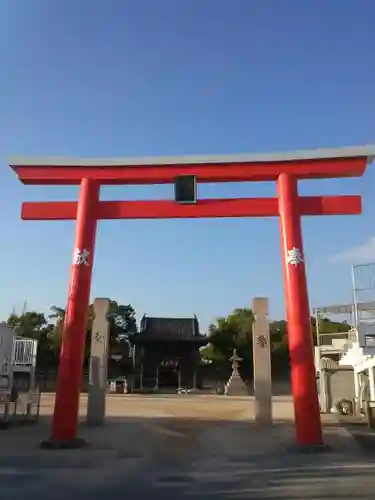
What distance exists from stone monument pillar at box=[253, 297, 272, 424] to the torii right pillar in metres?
5.21

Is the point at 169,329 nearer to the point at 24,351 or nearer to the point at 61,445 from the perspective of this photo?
the point at 24,351

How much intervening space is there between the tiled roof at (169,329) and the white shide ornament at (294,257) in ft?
96.3

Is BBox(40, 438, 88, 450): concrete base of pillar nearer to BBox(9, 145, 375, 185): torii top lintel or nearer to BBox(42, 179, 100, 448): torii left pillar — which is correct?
BBox(42, 179, 100, 448): torii left pillar

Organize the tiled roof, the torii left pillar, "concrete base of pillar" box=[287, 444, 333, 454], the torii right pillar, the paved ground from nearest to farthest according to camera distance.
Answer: the paved ground, "concrete base of pillar" box=[287, 444, 333, 454], the torii right pillar, the torii left pillar, the tiled roof

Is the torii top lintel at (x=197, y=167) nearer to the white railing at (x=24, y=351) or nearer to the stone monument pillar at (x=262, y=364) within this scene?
the stone monument pillar at (x=262, y=364)

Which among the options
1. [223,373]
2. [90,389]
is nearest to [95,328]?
[90,389]

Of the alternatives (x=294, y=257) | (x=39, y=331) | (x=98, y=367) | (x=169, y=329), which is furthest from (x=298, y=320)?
(x=39, y=331)

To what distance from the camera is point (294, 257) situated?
418 inches

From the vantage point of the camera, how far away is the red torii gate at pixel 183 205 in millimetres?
10500

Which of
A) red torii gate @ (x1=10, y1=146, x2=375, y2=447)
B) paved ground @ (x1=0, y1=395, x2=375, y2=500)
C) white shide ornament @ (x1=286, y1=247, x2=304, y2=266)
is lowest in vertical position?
paved ground @ (x1=0, y1=395, x2=375, y2=500)

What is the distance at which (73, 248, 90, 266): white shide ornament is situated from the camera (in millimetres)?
10938

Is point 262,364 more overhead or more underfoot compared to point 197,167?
more underfoot

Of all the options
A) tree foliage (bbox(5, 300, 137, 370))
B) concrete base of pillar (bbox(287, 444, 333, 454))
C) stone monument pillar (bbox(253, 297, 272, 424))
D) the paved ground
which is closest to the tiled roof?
tree foliage (bbox(5, 300, 137, 370))

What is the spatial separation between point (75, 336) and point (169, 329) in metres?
30.4
